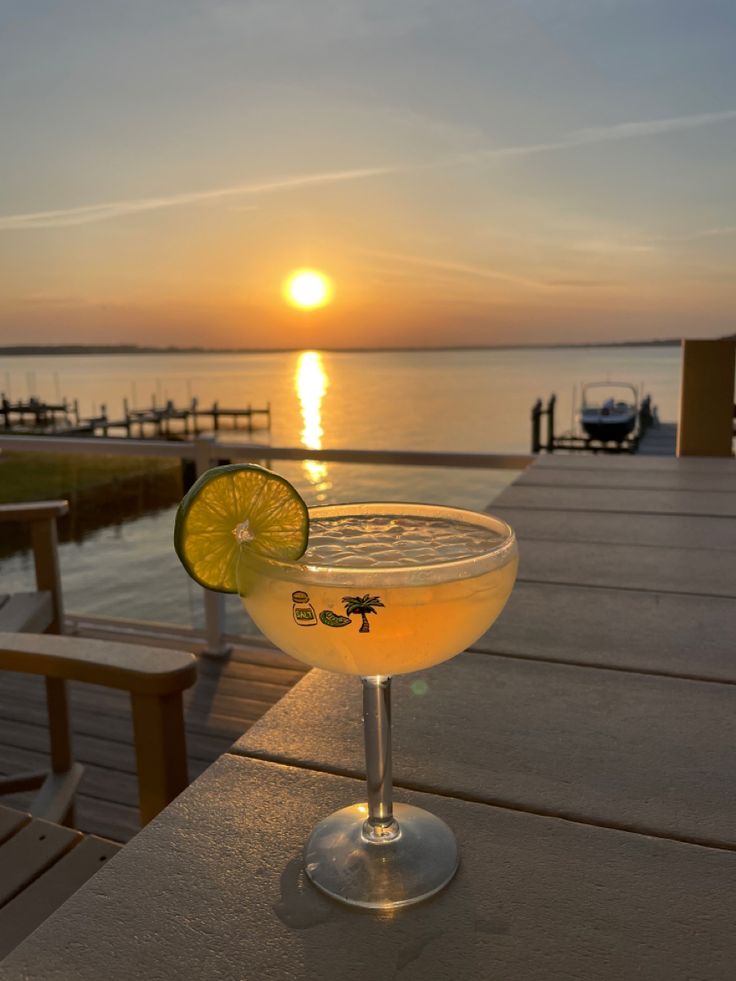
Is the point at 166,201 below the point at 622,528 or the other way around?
the other way around

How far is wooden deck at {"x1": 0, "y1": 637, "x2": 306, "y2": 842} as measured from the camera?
266 cm

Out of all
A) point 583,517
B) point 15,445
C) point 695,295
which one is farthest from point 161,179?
point 695,295

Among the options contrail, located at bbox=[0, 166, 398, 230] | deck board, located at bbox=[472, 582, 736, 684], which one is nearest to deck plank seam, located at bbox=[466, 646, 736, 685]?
deck board, located at bbox=[472, 582, 736, 684]

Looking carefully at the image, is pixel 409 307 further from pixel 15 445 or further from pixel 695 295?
pixel 15 445

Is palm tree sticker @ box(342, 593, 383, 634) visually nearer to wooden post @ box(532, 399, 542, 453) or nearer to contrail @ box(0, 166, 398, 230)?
contrail @ box(0, 166, 398, 230)

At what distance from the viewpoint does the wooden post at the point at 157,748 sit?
1057 millimetres

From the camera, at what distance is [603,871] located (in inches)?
20.1

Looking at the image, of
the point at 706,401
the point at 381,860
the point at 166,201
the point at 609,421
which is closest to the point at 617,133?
the point at 609,421

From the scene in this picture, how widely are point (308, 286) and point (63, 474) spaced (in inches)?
655

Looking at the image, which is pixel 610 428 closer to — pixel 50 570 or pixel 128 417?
pixel 50 570

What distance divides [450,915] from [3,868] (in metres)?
0.94

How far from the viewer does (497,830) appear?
1.83 feet

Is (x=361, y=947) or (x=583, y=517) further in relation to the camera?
(x=583, y=517)

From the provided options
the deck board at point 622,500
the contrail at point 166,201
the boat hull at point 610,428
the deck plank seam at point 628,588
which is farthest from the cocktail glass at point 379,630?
the boat hull at point 610,428
